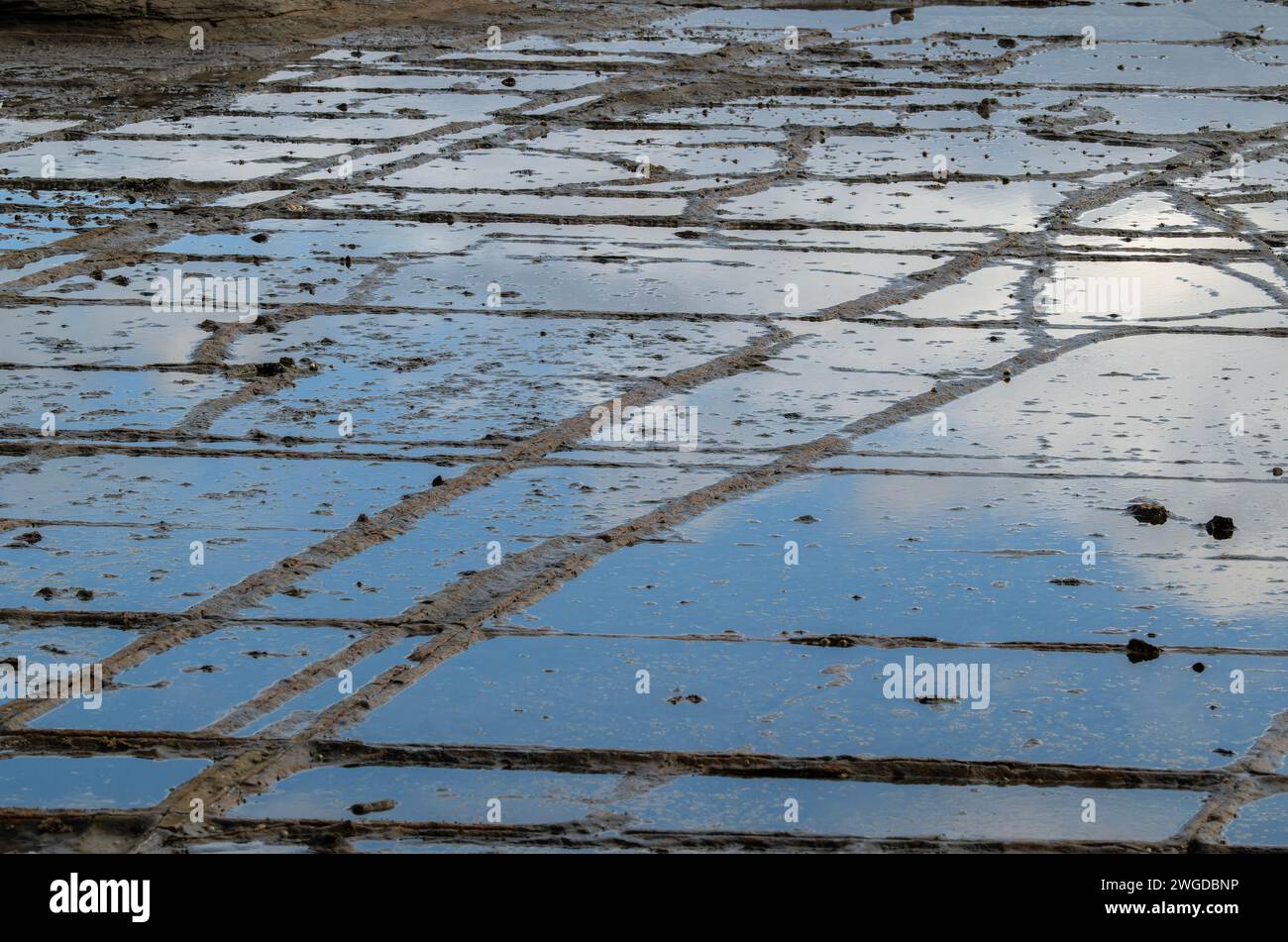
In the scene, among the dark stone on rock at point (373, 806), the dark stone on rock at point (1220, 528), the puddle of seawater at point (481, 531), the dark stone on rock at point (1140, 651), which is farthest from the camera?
the dark stone on rock at point (1220, 528)

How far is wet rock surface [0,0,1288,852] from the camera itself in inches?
125

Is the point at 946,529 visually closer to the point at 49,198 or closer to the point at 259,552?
the point at 259,552

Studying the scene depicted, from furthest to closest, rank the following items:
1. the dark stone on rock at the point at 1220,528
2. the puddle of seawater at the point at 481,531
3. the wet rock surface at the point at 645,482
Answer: the dark stone on rock at the point at 1220,528
the puddle of seawater at the point at 481,531
the wet rock surface at the point at 645,482

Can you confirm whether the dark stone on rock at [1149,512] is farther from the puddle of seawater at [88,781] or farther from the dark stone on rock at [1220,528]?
the puddle of seawater at [88,781]

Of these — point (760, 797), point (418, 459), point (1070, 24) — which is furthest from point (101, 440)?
point (1070, 24)

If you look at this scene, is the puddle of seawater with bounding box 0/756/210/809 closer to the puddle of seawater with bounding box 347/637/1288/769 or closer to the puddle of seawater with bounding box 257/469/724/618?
the puddle of seawater with bounding box 347/637/1288/769

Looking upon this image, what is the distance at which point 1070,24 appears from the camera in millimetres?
13844

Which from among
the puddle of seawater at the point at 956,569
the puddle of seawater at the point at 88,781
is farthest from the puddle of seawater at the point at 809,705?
the puddle of seawater at the point at 88,781

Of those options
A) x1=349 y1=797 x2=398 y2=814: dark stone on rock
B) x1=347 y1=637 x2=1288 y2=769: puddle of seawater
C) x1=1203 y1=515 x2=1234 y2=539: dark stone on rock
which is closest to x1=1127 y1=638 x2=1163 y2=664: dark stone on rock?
x1=347 y1=637 x2=1288 y2=769: puddle of seawater

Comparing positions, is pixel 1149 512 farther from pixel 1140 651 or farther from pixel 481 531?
pixel 481 531

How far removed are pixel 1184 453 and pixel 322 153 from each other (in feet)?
17.4

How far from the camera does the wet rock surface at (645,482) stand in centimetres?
316

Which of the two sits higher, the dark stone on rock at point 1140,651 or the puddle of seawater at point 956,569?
the puddle of seawater at point 956,569

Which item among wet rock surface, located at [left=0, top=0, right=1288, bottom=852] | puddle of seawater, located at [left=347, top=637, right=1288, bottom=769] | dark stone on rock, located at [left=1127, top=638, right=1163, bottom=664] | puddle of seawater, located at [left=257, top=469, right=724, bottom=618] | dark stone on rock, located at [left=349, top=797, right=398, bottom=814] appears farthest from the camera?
puddle of seawater, located at [left=257, top=469, right=724, bottom=618]
